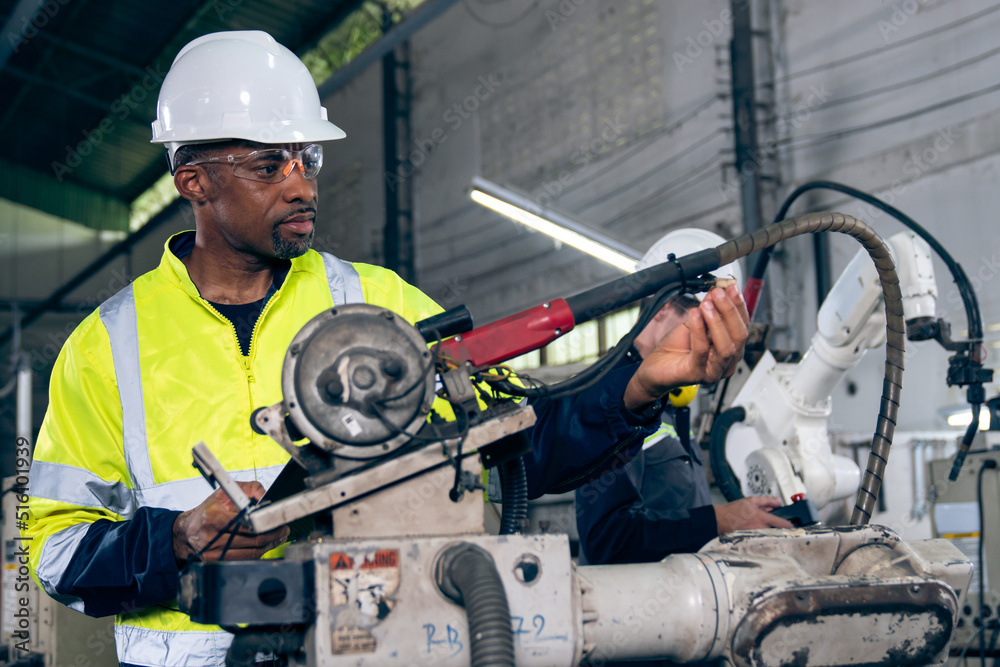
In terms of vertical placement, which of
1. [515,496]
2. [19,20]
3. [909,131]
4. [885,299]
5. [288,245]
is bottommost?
[515,496]

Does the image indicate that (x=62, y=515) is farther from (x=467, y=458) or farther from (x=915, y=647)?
(x=915, y=647)

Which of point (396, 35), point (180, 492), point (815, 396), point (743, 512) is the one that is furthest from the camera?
point (396, 35)

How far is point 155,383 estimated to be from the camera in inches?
54.2

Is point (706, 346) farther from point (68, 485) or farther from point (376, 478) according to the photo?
point (68, 485)

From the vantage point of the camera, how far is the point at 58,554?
121 cm

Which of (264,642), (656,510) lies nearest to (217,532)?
(264,642)

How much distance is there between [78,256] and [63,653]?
13418mm

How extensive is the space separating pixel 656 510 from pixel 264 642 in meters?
1.57

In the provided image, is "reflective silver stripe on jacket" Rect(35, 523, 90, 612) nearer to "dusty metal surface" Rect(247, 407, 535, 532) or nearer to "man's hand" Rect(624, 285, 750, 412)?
"dusty metal surface" Rect(247, 407, 535, 532)

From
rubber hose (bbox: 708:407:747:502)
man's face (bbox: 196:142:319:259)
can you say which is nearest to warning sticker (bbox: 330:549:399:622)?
man's face (bbox: 196:142:319:259)

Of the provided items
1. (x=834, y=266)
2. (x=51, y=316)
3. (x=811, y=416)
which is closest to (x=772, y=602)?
(x=811, y=416)

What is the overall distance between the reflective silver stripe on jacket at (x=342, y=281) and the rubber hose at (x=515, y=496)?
590 millimetres

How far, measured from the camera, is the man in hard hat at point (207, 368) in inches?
45.6

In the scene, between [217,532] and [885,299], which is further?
[885,299]
